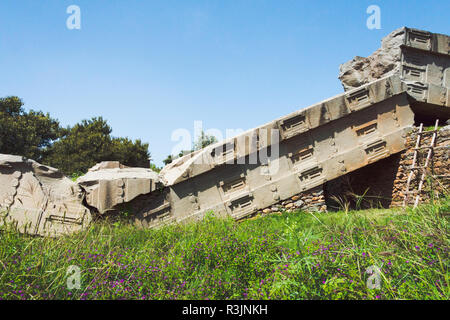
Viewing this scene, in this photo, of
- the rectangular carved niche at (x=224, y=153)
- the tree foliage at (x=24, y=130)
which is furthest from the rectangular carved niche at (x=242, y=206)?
the tree foliage at (x=24, y=130)

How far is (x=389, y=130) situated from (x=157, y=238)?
634cm

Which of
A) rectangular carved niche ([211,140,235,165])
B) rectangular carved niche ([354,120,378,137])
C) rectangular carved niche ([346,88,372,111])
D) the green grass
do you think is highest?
rectangular carved niche ([346,88,372,111])

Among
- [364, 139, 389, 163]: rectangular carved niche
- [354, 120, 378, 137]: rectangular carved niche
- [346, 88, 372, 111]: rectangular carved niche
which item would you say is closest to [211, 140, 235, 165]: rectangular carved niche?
[346, 88, 372, 111]: rectangular carved niche

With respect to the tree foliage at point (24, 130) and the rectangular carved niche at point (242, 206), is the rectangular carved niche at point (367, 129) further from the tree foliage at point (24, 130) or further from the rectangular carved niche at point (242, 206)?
the tree foliage at point (24, 130)

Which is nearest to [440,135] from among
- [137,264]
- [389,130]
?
[389,130]

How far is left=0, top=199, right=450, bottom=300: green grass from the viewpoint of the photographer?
2.69 meters

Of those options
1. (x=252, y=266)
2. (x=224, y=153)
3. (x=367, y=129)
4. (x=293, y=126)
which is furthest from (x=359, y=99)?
(x=252, y=266)

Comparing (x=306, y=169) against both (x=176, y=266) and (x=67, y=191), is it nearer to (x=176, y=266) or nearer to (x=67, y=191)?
(x=176, y=266)

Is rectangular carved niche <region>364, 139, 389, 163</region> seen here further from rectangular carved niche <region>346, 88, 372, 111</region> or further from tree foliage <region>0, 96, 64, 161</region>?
tree foliage <region>0, 96, 64, 161</region>

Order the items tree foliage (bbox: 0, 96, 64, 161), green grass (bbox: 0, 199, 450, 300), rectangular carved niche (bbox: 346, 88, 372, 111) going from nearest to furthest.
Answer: green grass (bbox: 0, 199, 450, 300)
rectangular carved niche (bbox: 346, 88, 372, 111)
tree foliage (bbox: 0, 96, 64, 161)

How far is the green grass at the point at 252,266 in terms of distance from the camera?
2688 mm

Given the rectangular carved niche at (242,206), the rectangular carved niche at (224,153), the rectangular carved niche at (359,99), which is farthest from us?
the rectangular carved niche at (359,99)

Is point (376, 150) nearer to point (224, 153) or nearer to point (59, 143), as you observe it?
point (224, 153)

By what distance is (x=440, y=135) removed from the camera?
23.8 feet
